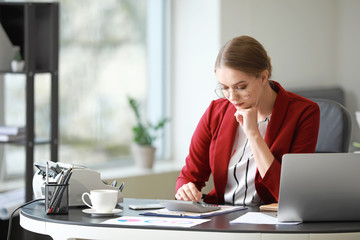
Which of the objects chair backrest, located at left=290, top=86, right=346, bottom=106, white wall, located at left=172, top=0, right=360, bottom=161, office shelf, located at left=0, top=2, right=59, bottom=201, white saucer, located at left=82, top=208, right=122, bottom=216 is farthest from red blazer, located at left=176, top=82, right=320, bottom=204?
chair backrest, located at left=290, top=86, right=346, bottom=106

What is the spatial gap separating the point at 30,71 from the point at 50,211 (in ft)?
4.90

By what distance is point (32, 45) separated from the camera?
3.34m

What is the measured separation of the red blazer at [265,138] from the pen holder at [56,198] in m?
0.62

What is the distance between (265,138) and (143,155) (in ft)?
6.92

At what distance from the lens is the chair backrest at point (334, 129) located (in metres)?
2.63

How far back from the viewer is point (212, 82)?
4582 millimetres

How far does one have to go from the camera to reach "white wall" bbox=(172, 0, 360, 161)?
4.58m

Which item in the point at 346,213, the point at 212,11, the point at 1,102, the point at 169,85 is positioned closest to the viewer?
the point at 346,213

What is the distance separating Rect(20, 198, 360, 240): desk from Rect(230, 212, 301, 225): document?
1.5 inches

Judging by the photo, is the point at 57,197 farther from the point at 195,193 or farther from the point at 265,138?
the point at 265,138

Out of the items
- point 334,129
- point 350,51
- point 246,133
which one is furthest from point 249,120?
point 350,51

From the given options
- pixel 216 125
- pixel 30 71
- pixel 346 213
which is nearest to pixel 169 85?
pixel 30 71

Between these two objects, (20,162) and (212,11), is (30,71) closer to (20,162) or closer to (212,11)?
(20,162)

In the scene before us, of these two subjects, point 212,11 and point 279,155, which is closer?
point 279,155
